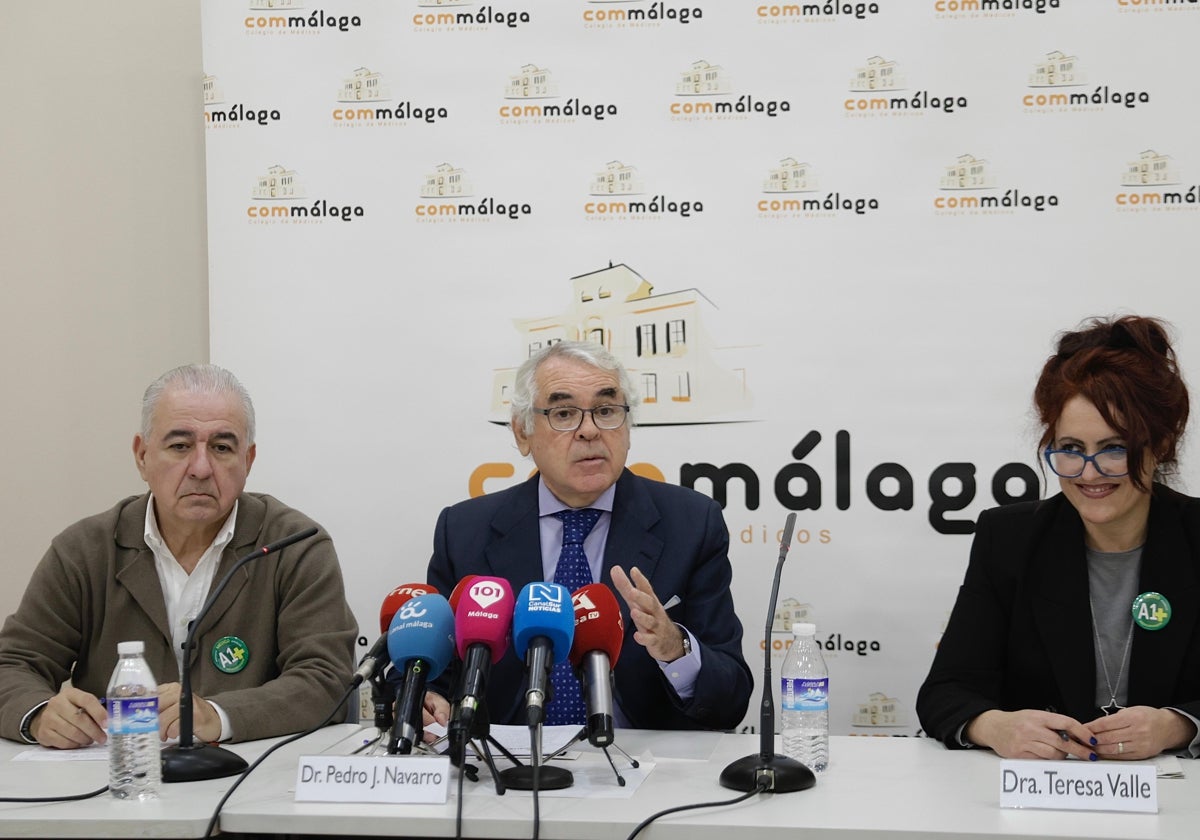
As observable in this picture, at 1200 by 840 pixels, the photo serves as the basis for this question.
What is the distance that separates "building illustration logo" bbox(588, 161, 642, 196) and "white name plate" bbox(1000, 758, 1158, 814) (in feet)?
6.91

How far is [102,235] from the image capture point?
154 inches

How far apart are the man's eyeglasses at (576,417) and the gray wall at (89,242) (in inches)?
61.3

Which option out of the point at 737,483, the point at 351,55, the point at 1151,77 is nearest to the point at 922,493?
the point at 737,483

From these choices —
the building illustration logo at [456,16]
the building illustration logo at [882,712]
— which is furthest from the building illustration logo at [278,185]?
the building illustration logo at [882,712]

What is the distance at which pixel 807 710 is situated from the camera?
2223 millimetres

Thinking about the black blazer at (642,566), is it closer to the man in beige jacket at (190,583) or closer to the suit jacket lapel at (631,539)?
the suit jacket lapel at (631,539)

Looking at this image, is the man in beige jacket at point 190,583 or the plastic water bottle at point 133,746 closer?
the plastic water bottle at point 133,746

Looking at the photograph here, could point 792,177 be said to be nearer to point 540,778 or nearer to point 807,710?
point 807,710

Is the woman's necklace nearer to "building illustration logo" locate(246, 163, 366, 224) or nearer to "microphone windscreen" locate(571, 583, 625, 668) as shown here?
"microphone windscreen" locate(571, 583, 625, 668)

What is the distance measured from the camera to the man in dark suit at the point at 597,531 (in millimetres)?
2783

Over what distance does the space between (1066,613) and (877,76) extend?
1683mm

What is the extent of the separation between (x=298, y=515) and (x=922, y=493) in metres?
1.77

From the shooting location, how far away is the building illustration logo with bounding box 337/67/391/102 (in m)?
3.58

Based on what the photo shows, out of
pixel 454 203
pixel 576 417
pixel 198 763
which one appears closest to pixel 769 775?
pixel 198 763
